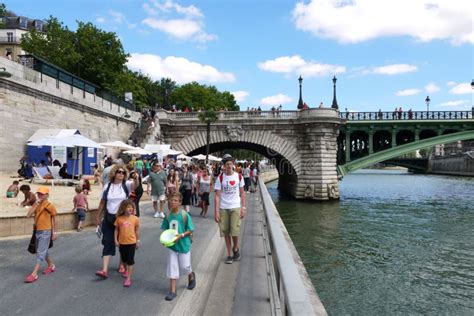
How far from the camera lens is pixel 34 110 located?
21.0 m

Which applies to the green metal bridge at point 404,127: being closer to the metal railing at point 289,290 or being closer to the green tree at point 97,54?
the green tree at point 97,54

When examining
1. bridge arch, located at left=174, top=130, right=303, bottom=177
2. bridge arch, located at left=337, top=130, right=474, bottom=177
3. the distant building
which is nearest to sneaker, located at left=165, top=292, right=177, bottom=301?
bridge arch, located at left=174, top=130, right=303, bottom=177

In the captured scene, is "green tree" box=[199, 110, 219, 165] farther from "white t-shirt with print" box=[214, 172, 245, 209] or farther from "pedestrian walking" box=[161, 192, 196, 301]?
"pedestrian walking" box=[161, 192, 196, 301]

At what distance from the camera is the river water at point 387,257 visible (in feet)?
37.5

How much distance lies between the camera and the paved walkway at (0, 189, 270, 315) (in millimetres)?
5133

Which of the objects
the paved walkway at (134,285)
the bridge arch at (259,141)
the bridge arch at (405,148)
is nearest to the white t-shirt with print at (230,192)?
the paved walkway at (134,285)

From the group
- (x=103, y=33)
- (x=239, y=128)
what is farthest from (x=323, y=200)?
(x=103, y=33)

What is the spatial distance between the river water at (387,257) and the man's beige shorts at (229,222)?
193 inches

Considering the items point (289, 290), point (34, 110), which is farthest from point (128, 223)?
point (34, 110)

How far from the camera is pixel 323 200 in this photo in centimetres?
3338

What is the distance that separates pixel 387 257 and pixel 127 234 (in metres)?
13.0

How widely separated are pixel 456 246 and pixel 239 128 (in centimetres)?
2073

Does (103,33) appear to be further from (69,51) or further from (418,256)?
(418,256)

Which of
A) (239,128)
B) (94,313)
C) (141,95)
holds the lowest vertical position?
(94,313)
